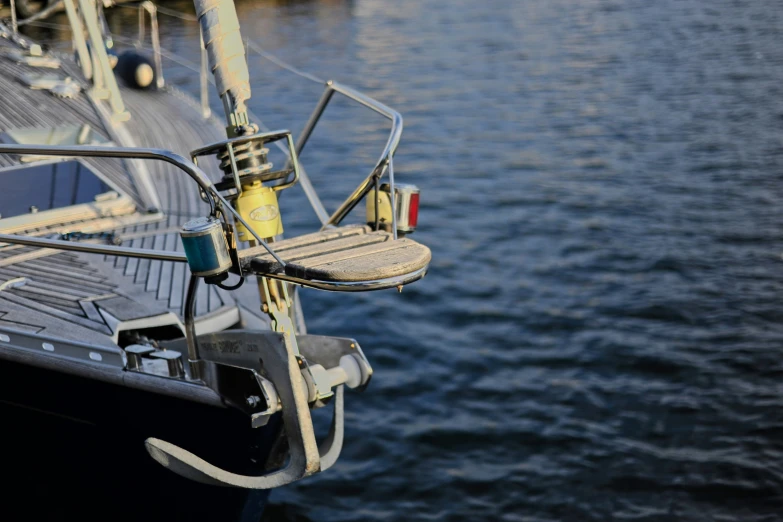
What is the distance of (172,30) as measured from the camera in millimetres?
27703

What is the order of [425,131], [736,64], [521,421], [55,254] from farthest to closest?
1. [736,64]
2. [425,131]
3. [521,421]
4. [55,254]

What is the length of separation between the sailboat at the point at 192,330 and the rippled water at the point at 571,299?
1.70m

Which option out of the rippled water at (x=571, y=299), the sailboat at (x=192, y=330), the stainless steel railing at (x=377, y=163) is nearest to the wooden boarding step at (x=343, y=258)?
the sailboat at (x=192, y=330)

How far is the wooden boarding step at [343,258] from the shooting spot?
11.8 ft

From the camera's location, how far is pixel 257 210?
452 centimetres

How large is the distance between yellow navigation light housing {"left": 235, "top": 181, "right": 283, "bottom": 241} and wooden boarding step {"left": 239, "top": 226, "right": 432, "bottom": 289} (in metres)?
0.34

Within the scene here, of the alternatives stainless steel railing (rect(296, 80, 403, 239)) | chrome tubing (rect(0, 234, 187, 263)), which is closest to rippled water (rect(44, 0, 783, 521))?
stainless steel railing (rect(296, 80, 403, 239))

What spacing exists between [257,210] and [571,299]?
536cm

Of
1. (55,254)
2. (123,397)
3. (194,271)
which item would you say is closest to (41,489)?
(123,397)

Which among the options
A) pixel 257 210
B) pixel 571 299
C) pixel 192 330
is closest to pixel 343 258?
pixel 257 210

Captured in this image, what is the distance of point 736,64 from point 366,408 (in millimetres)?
14204

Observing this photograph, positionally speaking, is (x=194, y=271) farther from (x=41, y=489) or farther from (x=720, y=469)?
(x=720, y=469)

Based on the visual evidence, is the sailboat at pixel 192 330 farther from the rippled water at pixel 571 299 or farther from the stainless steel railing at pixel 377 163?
the rippled water at pixel 571 299

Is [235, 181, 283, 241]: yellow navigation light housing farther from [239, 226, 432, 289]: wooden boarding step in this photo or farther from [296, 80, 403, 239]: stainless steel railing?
[296, 80, 403, 239]: stainless steel railing
